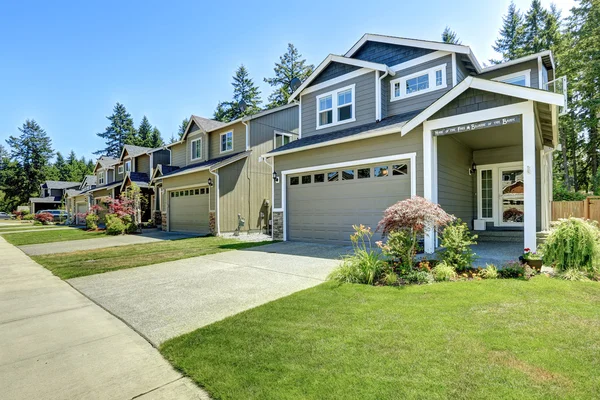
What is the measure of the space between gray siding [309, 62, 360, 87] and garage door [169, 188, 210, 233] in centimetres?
838

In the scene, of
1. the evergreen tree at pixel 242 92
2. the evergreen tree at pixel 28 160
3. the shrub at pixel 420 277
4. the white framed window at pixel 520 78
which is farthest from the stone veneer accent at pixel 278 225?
the evergreen tree at pixel 28 160

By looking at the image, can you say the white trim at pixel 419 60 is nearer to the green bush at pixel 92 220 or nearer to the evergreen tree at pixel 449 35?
the green bush at pixel 92 220

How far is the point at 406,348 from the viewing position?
9.55ft

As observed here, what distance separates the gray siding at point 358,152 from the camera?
845 cm

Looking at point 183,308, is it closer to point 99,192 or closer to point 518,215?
point 518,215

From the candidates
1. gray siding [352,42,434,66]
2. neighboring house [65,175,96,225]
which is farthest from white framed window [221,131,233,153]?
neighboring house [65,175,96,225]

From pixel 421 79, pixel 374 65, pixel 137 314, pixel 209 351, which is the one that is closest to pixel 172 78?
pixel 374 65

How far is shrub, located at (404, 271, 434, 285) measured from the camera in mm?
5258

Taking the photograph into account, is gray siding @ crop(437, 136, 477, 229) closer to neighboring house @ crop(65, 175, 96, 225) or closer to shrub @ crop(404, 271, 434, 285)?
shrub @ crop(404, 271, 434, 285)

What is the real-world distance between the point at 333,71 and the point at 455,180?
6.54m

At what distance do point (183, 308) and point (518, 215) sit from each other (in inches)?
455

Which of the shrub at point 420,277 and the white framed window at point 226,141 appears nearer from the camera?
the shrub at point 420,277

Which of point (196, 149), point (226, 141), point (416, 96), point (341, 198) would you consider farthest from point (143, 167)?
point (416, 96)

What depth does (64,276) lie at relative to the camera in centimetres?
681
